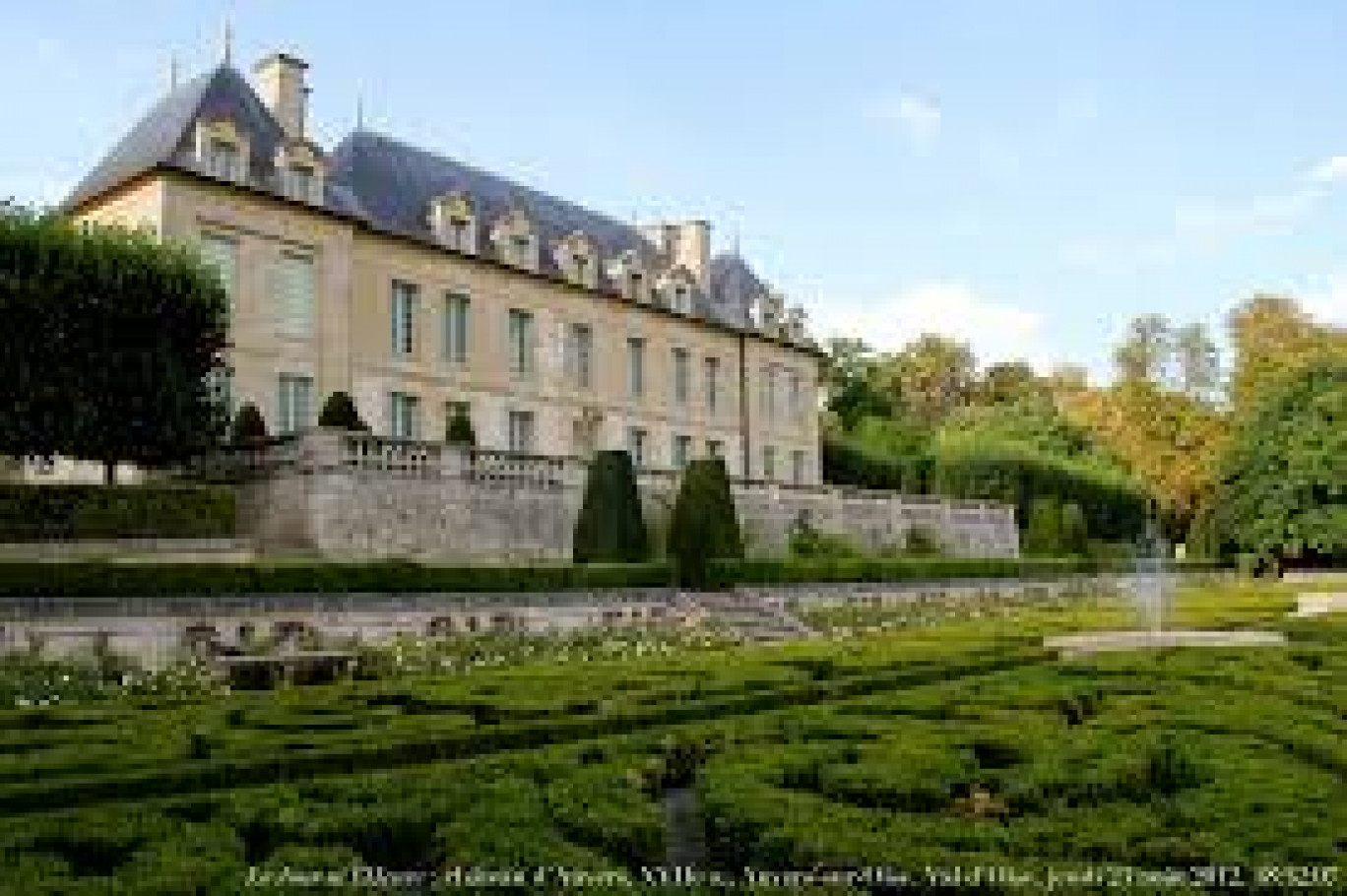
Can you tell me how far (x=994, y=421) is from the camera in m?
64.5

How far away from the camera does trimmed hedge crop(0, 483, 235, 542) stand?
2150 cm

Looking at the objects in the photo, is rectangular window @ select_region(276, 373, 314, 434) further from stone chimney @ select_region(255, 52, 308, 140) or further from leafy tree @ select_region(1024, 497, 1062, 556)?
leafy tree @ select_region(1024, 497, 1062, 556)

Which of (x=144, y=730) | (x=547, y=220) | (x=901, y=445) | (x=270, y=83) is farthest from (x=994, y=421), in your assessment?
(x=144, y=730)

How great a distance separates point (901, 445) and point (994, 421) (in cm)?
905

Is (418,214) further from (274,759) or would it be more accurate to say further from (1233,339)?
(1233,339)

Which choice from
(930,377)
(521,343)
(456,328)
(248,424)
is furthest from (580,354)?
(930,377)

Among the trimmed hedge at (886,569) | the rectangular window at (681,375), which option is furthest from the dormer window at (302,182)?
the rectangular window at (681,375)

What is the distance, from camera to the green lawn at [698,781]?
5.40m

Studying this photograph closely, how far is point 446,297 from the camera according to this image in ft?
117

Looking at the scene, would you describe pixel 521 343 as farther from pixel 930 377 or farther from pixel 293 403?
pixel 930 377

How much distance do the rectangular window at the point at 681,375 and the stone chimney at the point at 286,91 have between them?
43.7ft

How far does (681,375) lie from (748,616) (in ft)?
64.4

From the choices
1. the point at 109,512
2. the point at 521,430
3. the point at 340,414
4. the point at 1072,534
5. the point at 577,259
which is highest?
the point at 577,259

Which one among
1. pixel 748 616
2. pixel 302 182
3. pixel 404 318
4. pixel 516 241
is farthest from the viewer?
pixel 516 241
